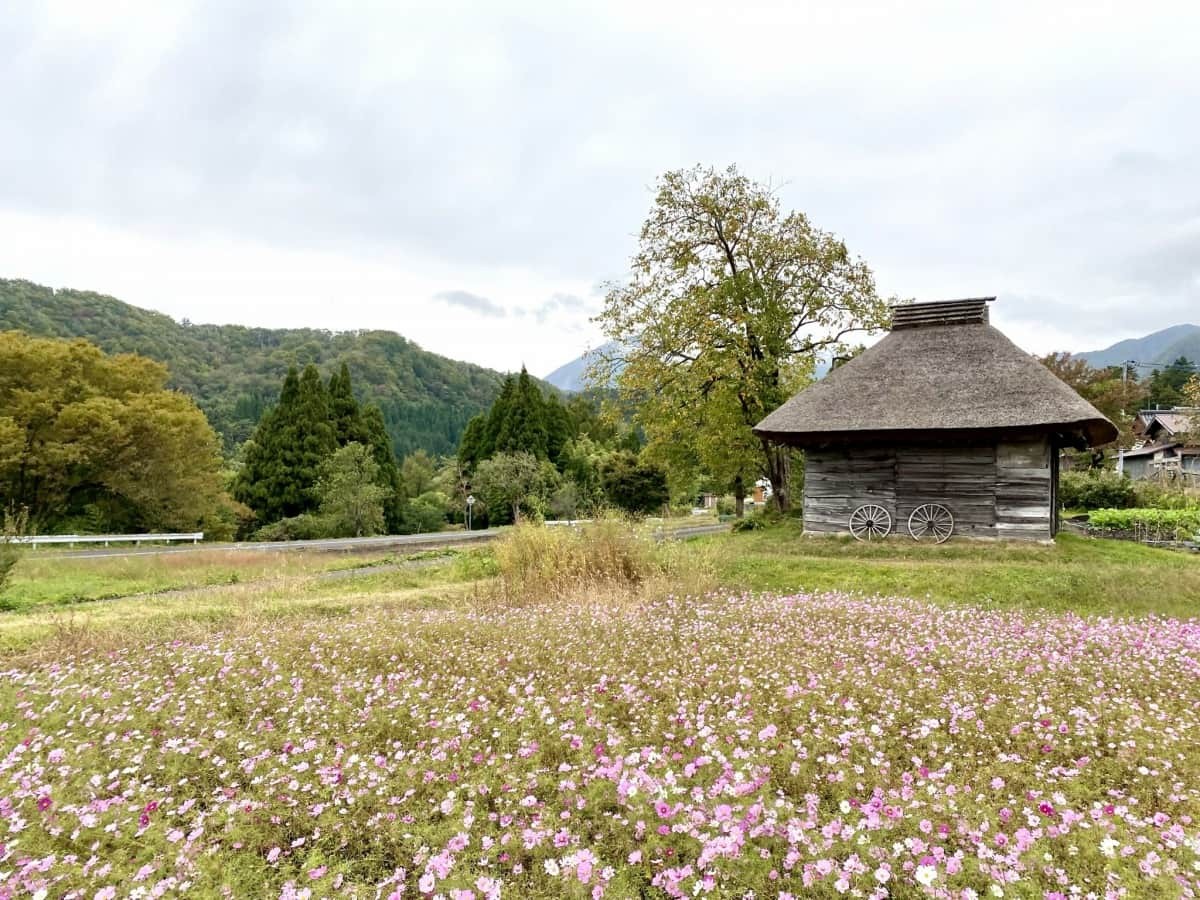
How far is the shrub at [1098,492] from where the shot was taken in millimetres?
24656

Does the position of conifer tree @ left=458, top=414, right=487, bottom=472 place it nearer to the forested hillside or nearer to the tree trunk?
the forested hillside

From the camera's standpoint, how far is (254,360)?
263 feet

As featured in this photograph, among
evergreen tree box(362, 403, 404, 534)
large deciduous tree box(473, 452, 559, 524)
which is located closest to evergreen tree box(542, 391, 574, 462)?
large deciduous tree box(473, 452, 559, 524)

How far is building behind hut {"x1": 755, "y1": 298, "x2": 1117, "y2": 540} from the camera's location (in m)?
14.0

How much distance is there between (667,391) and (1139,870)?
60.3 feet

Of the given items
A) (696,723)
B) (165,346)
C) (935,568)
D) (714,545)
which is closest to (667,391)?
(714,545)

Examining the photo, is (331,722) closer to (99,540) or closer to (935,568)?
(935,568)

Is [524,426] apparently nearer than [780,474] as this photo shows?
No

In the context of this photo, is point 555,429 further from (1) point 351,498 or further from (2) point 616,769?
(2) point 616,769

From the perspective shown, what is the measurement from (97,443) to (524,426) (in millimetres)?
25765

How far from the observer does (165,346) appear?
65.6 metres

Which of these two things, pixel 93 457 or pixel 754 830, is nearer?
pixel 754 830

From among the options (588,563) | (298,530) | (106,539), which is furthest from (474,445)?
(588,563)

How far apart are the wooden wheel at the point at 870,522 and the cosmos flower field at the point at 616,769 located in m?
8.77
